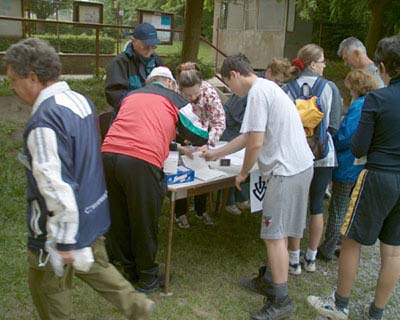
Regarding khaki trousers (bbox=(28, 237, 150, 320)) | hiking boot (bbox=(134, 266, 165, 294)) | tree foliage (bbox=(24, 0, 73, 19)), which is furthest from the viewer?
tree foliage (bbox=(24, 0, 73, 19))

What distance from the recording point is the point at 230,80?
2920mm

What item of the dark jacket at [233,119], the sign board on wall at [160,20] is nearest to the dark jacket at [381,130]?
the dark jacket at [233,119]

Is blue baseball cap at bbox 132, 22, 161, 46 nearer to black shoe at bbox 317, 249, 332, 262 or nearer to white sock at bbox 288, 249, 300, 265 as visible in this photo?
white sock at bbox 288, 249, 300, 265

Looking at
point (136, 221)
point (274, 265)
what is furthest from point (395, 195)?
point (136, 221)

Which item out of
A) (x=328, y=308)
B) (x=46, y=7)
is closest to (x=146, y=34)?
(x=328, y=308)

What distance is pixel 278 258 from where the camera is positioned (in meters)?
2.93

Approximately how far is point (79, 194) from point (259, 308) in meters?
1.67

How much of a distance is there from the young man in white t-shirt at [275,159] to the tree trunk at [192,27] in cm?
531

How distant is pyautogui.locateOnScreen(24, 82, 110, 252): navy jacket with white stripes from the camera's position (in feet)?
6.24

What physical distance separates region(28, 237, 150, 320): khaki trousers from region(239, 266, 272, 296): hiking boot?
3.66 feet

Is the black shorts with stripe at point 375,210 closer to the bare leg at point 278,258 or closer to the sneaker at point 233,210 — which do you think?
the bare leg at point 278,258

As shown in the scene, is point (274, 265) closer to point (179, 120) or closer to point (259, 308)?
point (259, 308)

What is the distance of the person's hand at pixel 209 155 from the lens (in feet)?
10.9

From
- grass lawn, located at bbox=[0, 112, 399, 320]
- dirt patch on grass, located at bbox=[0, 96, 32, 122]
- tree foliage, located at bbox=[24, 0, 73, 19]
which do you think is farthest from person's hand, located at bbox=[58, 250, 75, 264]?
tree foliage, located at bbox=[24, 0, 73, 19]
